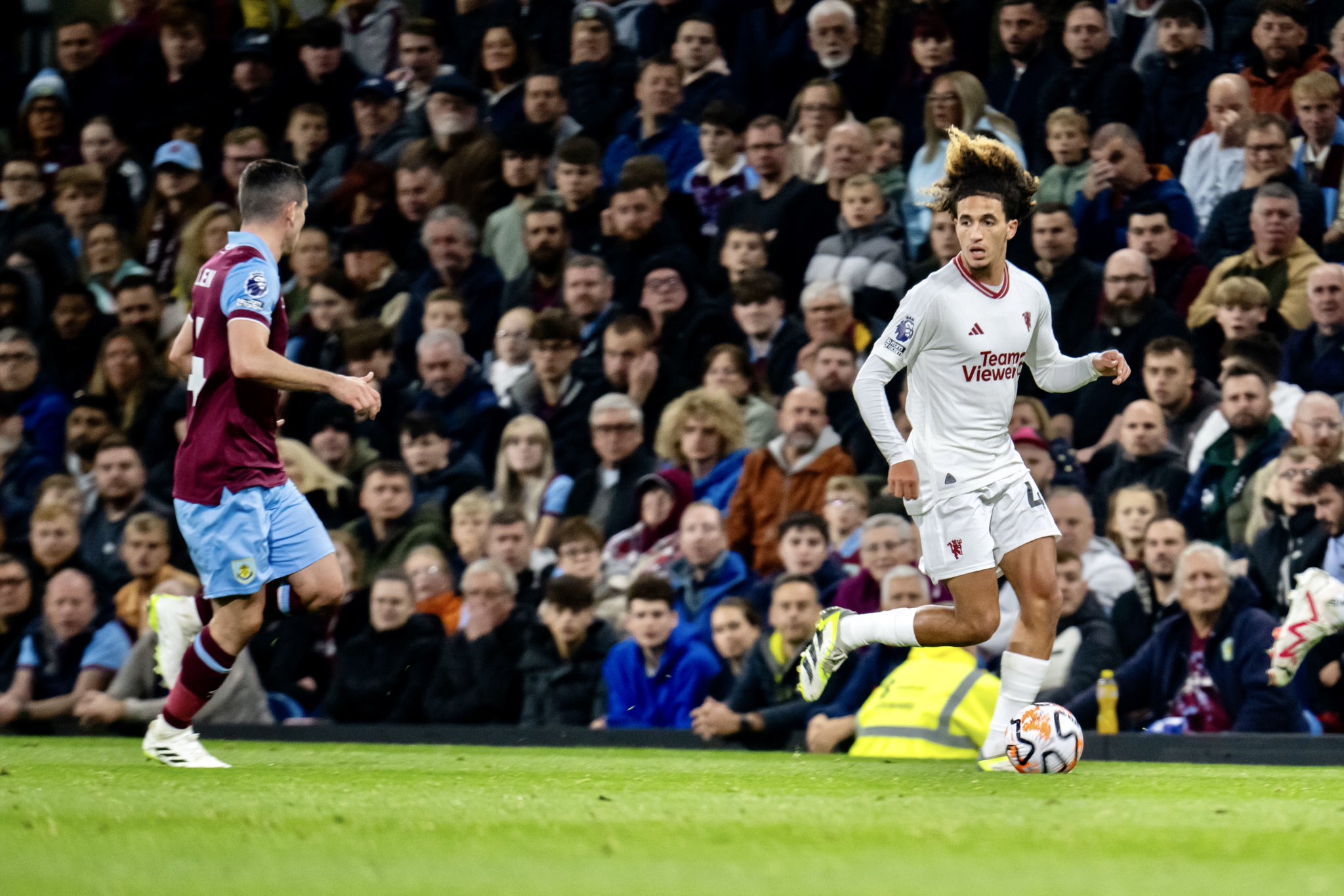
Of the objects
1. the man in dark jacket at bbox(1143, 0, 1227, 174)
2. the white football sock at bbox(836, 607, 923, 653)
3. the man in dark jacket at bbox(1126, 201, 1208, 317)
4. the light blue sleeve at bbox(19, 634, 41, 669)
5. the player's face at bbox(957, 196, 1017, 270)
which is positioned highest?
the man in dark jacket at bbox(1143, 0, 1227, 174)

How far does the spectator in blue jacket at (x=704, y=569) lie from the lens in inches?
395

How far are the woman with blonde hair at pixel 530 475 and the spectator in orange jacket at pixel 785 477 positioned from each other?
1288 millimetres

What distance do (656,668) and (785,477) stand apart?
4.82 feet

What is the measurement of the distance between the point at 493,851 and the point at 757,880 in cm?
77

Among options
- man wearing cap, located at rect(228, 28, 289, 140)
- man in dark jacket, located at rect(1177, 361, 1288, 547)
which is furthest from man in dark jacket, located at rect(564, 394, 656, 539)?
man wearing cap, located at rect(228, 28, 289, 140)

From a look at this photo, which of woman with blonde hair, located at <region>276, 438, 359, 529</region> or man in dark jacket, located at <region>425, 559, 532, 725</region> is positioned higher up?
woman with blonde hair, located at <region>276, 438, 359, 529</region>

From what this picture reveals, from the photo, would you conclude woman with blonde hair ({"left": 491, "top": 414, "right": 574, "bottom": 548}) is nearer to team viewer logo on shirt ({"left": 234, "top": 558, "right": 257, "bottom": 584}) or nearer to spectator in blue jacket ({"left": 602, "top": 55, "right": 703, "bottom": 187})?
spectator in blue jacket ({"left": 602, "top": 55, "right": 703, "bottom": 187})

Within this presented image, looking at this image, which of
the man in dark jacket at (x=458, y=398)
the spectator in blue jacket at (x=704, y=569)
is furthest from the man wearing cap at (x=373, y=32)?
the spectator in blue jacket at (x=704, y=569)

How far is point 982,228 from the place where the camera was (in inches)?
264

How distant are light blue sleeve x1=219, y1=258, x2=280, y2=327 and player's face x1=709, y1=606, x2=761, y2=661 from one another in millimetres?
3561

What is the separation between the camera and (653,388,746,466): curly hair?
10758 mm

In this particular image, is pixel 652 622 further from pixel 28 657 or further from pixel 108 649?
pixel 28 657

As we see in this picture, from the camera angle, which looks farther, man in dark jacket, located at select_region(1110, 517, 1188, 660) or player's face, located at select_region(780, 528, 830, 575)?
player's face, located at select_region(780, 528, 830, 575)

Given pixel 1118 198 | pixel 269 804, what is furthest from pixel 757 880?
pixel 1118 198
